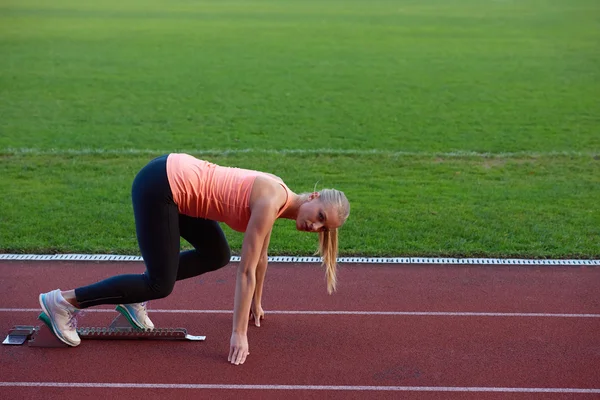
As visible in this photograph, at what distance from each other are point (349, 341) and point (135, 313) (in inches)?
63.3

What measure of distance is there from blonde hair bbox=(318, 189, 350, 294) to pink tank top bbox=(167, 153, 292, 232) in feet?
0.98

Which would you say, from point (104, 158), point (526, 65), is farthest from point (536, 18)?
point (104, 158)

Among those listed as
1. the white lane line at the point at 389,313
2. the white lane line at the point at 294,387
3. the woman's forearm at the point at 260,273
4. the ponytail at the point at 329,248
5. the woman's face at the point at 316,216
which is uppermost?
the woman's face at the point at 316,216

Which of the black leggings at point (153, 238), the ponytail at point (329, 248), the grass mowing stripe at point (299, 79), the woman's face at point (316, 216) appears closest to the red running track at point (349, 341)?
the black leggings at point (153, 238)

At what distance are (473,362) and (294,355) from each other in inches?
50.1

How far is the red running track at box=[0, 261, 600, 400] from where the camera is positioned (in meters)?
5.44

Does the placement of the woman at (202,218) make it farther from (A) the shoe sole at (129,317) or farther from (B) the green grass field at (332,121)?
(B) the green grass field at (332,121)

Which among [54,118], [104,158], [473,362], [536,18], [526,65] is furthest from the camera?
[536,18]

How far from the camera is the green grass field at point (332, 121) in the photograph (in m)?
9.09

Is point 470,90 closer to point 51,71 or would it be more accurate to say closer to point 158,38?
point 51,71

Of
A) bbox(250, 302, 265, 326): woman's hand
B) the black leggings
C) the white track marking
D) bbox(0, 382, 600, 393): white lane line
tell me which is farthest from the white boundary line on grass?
the white track marking

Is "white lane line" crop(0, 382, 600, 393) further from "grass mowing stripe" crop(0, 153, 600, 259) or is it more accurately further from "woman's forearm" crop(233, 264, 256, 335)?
"grass mowing stripe" crop(0, 153, 600, 259)

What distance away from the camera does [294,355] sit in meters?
5.88

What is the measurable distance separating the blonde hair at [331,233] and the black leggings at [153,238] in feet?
2.80
